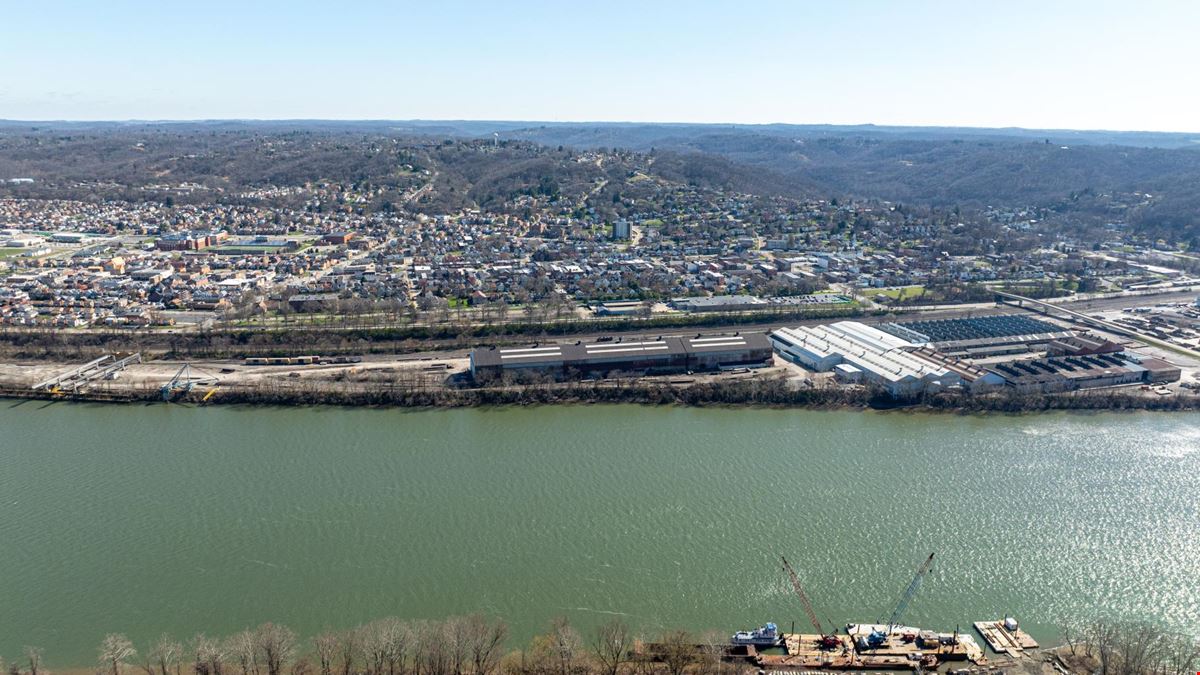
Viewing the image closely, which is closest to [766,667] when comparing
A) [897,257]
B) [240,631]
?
[240,631]

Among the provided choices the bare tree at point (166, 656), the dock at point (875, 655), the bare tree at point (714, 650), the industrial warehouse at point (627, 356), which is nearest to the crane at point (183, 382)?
the industrial warehouse at point (627, 356)

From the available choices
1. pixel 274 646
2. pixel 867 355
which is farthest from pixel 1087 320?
pixel 274 646

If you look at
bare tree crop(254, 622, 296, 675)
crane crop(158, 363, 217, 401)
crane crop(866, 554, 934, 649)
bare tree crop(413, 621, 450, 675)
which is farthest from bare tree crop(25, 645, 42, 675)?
crane crop(866, 554, 934, 649)

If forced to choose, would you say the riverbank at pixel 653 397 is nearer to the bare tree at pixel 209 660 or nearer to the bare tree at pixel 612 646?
the bare tree at pixel 612 646

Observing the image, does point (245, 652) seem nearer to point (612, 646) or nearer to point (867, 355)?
point (612, 646)

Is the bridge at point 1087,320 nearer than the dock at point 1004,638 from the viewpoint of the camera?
No

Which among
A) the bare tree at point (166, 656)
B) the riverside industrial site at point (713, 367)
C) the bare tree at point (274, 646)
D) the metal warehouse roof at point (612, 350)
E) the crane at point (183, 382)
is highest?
the metal warehouse roof at point (612, 350)

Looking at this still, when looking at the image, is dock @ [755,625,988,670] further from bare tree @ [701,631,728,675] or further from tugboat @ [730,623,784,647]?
bare tree @ [701,631,728,675]
